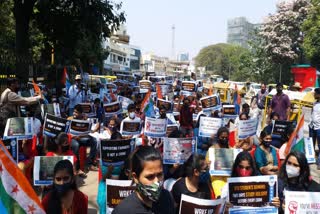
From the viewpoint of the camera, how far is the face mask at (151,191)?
8.45 ft

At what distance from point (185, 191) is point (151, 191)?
1.61m

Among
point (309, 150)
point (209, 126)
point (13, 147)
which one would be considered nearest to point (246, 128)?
point (209, 126)

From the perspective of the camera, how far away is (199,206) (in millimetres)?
3568

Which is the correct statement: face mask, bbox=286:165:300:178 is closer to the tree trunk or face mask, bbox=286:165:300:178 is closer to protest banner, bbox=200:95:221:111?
protest banner, bbox=200:95:221:111

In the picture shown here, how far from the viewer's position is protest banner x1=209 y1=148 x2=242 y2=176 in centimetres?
549

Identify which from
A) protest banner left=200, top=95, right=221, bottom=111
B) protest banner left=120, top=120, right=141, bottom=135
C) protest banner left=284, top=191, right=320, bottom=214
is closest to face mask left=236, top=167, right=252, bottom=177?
protest banner left=284, top=191, right=320, bottom=214

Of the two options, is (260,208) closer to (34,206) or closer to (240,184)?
(240,184)

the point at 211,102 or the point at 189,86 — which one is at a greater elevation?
the point at 189,86

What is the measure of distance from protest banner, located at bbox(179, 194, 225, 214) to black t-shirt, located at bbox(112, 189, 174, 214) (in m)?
0.79

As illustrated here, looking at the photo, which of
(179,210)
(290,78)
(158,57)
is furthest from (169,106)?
(158,57)

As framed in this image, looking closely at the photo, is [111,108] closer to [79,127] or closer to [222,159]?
[79,127]

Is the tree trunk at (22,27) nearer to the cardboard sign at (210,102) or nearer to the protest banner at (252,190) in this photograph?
the cardboard sign at (210,102)

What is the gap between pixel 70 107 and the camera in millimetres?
12734

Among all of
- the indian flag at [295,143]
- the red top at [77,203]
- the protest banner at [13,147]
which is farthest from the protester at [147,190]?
the indian flag at [295,143]
